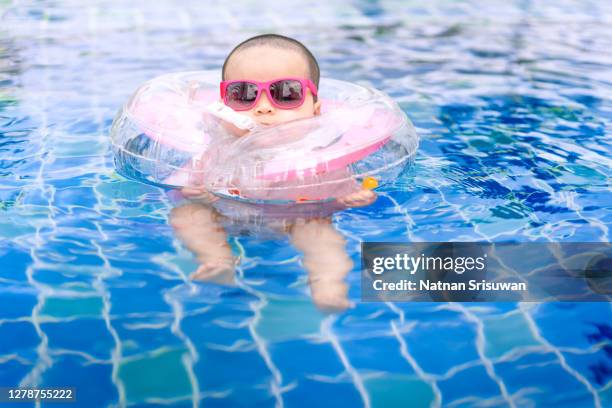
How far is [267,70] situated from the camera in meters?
3.64

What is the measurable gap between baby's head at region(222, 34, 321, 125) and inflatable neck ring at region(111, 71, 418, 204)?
A: 0.33ft

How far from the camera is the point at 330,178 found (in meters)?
3.46

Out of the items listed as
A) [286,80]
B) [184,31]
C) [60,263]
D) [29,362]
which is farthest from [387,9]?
[29,362]

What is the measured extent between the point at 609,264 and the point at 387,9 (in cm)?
621

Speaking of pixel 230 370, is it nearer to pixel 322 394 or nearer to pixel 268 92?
pixel 322 394

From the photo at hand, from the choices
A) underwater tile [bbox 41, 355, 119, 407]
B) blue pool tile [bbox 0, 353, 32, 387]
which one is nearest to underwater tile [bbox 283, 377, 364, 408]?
underwater tile [bbox 41, 355, 119, 407]

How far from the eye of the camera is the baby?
3.06 m

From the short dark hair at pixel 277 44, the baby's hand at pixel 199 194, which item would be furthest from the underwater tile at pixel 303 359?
the short dark hair at pixel 277 44

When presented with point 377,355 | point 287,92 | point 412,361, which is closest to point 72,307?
point 377,355

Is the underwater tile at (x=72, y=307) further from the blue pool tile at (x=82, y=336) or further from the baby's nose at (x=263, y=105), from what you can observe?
the baby's nose at (x=263, y=105)

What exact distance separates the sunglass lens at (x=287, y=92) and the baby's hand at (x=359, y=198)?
46 cm

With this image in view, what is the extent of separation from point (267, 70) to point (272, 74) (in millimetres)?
27

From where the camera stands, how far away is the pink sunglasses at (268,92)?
3578 millimetres

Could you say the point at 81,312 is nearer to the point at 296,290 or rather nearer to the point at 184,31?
the point at 296,290
